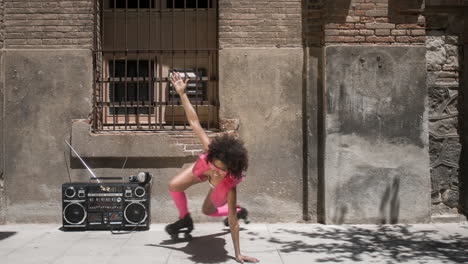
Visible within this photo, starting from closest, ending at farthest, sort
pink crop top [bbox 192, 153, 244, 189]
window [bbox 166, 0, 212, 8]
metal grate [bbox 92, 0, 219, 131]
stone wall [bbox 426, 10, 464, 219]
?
pink crop top [bbox 192, 153, 244, 189], stone wall [bbox 426, 10, 464, 219], metal grate [bbox 92, 0, 219, 131], window [bbox 166, 0, 212, 8]

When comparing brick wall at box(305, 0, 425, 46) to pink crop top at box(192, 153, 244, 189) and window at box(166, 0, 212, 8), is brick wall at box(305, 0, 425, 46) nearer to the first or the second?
window at box(166, 0, 212, 8)

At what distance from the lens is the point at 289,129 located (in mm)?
7414

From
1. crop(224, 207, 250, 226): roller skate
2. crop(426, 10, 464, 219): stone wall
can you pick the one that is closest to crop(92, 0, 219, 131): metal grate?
crop(224, 207, 250, 226): roller skate

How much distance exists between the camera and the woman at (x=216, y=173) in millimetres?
5137

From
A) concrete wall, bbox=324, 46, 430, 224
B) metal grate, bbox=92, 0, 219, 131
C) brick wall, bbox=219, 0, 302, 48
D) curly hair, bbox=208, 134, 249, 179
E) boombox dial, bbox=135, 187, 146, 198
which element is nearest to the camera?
curly hair, bbox=208, 134, 249, 179

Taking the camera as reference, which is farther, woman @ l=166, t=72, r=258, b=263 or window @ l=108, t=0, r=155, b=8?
window @ l=108, t=0, r=155, b=8

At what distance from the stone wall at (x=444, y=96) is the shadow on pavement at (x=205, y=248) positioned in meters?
3.53

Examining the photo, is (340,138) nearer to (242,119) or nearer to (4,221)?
(242,119)

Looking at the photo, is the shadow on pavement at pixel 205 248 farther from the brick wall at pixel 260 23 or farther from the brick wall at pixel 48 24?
the brick wall at pixel 48 24

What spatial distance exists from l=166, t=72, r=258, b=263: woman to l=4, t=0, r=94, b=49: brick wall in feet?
8.29

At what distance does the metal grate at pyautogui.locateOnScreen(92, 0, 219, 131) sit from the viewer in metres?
7.86

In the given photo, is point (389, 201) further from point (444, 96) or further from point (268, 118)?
point (268, 118)

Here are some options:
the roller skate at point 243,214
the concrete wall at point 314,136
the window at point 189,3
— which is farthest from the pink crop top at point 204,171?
the window at point 189,3

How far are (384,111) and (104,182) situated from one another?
4.22 m
